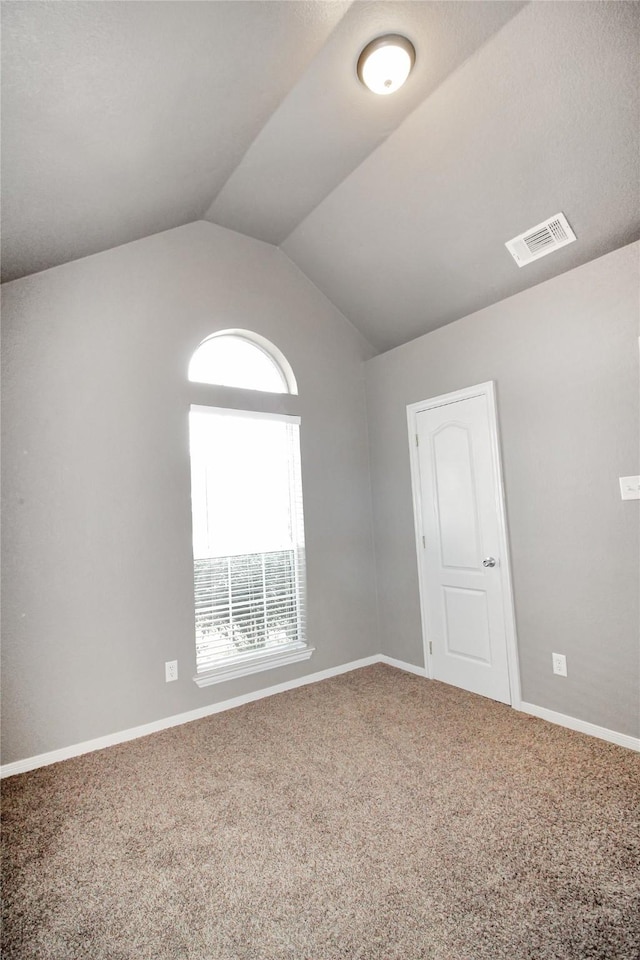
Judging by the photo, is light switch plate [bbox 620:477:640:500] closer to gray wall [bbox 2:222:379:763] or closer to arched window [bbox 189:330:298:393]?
gray wall [bbox 2:222:379:763]

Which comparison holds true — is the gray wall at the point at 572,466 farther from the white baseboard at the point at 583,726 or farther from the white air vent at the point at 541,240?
the white air vent at the point at 541,240

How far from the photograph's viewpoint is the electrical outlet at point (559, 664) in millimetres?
2689

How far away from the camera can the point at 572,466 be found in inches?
106

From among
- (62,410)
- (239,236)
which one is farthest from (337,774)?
(239,236)

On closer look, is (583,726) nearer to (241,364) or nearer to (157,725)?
(157,725)

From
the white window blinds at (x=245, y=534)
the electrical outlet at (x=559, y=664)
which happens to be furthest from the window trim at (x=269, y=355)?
the electrical outlet at (x=559, y=664)

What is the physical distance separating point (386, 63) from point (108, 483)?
8.43 feet

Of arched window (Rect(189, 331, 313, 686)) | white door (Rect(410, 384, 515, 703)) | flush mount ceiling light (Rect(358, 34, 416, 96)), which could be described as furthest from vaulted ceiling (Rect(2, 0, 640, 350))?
arched window (Rect(189, 331, 313, 686))

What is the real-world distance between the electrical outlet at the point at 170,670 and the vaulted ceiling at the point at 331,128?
2.46 meters

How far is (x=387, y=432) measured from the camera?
3.99m

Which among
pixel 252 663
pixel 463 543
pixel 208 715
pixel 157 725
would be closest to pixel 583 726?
pixel 463 543

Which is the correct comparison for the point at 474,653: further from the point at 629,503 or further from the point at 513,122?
the point at 513,122

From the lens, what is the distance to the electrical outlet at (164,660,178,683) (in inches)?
115

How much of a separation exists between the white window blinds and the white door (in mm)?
1011
